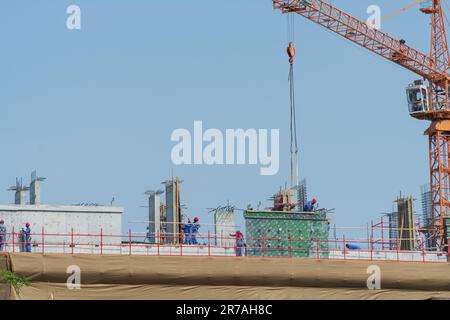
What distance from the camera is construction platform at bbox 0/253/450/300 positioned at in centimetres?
4491

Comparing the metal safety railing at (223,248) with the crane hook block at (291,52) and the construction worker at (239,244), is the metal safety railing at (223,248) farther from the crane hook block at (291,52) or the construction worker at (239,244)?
the crane hook block at (291,52)

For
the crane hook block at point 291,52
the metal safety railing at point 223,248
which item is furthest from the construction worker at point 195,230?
the crane hook block at point 291,52

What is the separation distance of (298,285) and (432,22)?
3954cm

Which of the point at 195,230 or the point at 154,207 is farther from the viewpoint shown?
the point at 154,207

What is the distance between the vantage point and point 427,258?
5441 centimetres

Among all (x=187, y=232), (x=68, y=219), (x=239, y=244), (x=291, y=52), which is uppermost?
(x=291, y=52)

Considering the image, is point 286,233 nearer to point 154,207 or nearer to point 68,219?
point 68,219

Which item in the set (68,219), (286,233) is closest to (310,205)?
(286,233)

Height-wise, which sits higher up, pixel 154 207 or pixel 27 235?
pixel 154 207

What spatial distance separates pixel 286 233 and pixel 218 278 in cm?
625

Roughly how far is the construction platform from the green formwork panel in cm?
210

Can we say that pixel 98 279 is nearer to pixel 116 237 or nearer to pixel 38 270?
pixel 38 270

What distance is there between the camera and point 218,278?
154 feet
